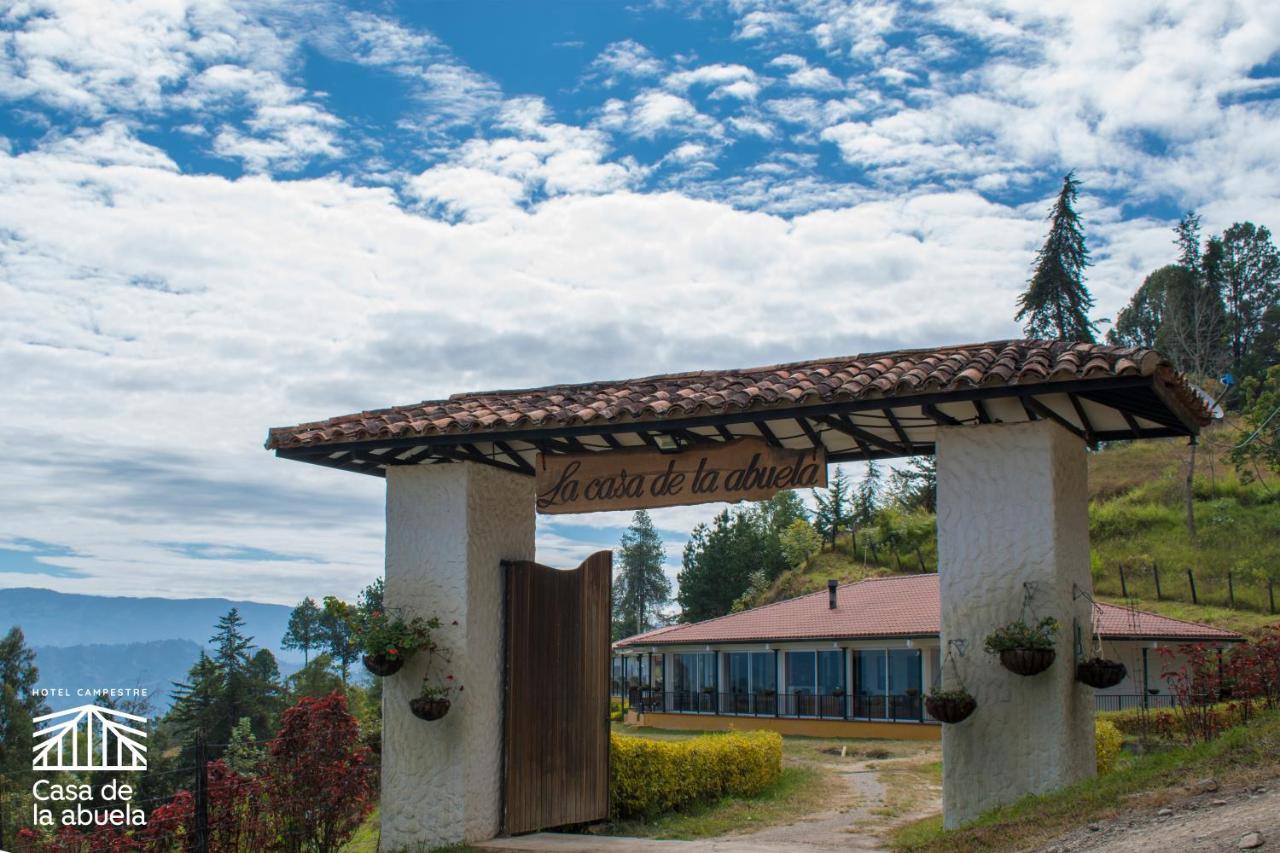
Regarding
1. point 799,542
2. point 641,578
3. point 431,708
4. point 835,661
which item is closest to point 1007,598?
point 431,708

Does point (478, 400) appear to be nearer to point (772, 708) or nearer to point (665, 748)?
point (665, 748)

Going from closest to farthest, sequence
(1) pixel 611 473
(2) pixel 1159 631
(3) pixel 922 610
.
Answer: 1. (1) pixel 611 473
2. (2) pixel 1159 631
3. (3) pixel 922 610

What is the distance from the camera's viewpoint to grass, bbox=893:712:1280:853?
704cm

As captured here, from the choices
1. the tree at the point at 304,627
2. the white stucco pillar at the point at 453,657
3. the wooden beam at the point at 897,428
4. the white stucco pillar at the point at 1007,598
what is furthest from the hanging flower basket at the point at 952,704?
the tree at the point at 304,627

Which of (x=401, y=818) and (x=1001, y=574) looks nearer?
(x=1001, y=574)

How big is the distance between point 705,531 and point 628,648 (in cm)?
3010

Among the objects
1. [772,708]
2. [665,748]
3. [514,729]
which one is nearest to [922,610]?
[772,708]

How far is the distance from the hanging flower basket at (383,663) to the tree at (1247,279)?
228 ft

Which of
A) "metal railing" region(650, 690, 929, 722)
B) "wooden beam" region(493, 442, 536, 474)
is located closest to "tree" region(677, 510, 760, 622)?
"metal railing" region(650, 690, 929, 722)

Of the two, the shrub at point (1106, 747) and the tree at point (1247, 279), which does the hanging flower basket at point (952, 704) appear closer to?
the shrub at point (1106, 747)

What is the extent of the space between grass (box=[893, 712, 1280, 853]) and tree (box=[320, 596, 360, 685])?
15.9ft

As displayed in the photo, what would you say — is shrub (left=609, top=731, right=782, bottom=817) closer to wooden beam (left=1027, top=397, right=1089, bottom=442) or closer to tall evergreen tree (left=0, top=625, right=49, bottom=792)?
wooden beam (left=1027, top=397, right=1089, bottom=442)

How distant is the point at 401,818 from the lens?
32.8 feet

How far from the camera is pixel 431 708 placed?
9688mm
